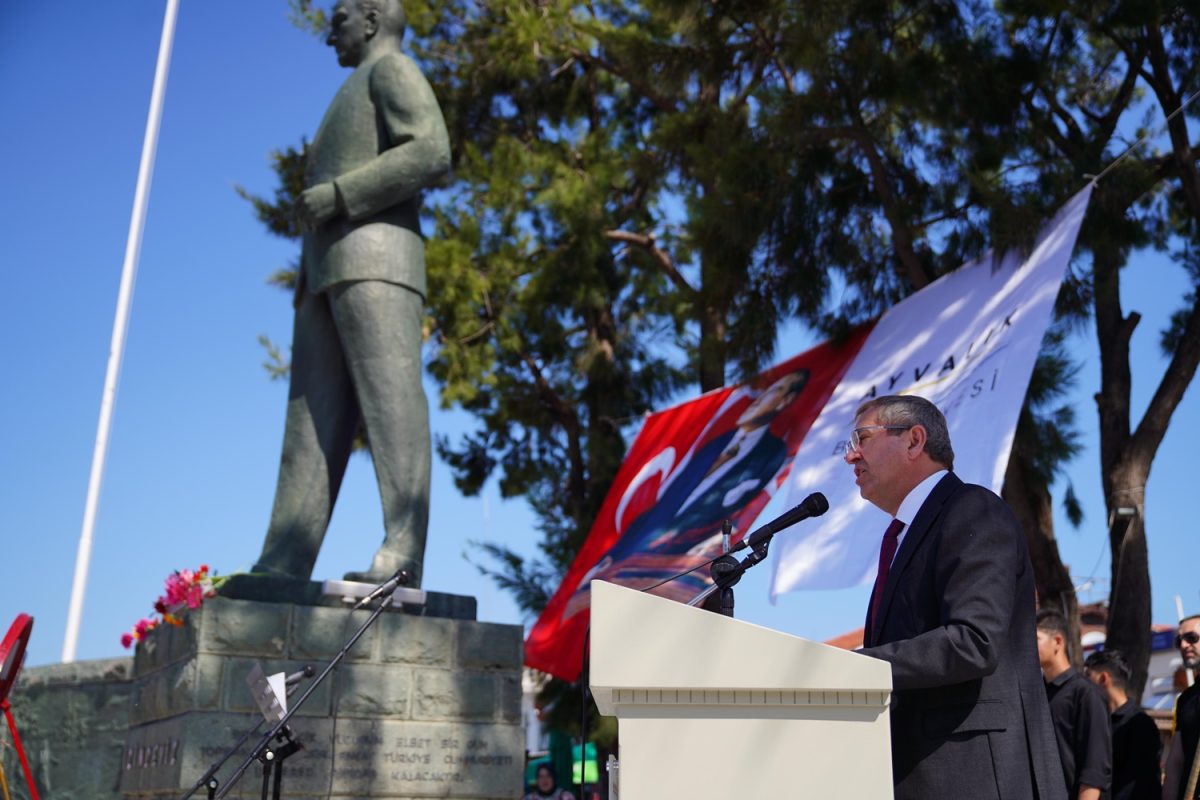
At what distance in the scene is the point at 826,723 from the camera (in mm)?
1857

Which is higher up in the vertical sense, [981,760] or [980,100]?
[980,100]

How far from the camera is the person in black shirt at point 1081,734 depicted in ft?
12.9

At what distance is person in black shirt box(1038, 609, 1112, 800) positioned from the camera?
3.93m

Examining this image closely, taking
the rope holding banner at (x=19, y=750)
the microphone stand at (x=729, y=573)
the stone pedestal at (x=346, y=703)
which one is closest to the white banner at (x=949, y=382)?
the stone pedestal at (x=346, y=703)

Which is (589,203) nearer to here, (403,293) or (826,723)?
(403,293)

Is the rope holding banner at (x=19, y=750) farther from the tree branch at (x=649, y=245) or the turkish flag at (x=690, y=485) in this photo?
the tree branch at (x=649, y=245)

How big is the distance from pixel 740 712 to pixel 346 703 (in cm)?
354

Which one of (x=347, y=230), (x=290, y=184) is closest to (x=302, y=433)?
(x=347, y=230)

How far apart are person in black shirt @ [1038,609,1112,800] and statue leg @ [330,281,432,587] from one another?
2662mm

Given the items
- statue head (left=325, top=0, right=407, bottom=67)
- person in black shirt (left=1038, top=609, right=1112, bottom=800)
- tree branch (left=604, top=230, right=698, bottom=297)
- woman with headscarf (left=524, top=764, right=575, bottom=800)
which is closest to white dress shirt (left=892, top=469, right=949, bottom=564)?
person in black shirt (left=1038, top=609, right=1112, bottom=800)

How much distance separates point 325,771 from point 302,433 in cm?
154

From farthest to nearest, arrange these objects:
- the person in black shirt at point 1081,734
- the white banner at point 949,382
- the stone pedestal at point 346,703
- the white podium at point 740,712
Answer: the white banner at point 949,382
the stone pedestal at point 346,703
the person in black shirt at point 1081,734
the white podium at point 740,712

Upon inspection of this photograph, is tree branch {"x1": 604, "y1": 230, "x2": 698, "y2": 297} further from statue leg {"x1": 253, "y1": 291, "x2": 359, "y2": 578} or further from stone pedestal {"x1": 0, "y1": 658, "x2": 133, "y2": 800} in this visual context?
stone pedestal {"x1": 0, "y1": 658, "x2": 133, "y2": 800}

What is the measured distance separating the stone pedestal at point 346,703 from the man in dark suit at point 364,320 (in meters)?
0.31
